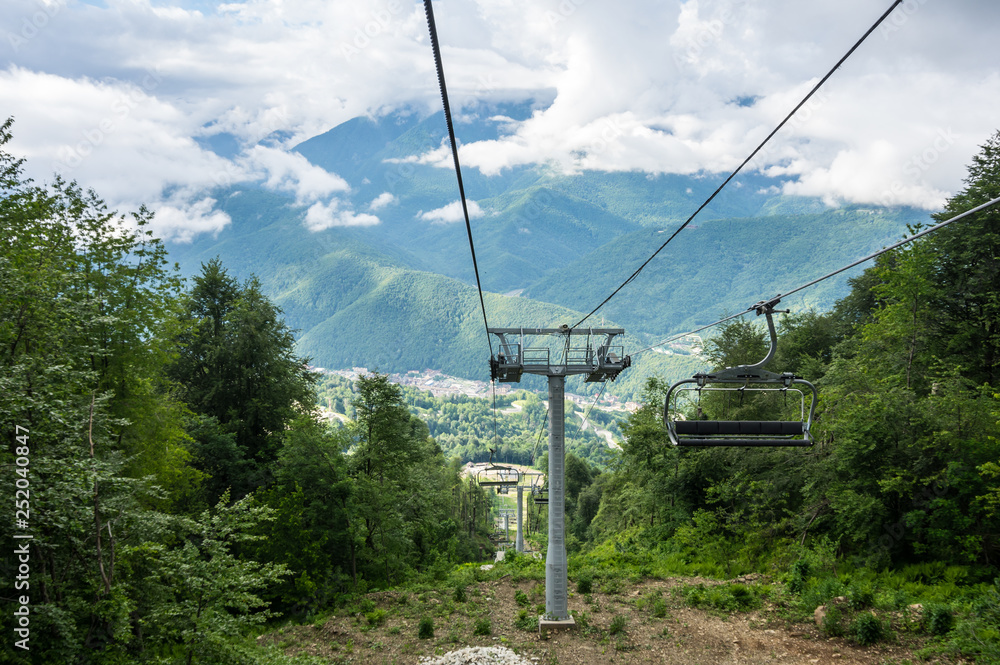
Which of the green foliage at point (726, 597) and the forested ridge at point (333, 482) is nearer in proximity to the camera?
the forested ridge at point (333, 482)

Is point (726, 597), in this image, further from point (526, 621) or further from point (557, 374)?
point (557, 374)

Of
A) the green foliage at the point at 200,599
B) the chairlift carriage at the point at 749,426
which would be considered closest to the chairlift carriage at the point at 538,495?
the green foliage at the point at 200,599

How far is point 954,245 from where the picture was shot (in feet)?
66.2

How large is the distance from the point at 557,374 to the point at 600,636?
681 cm

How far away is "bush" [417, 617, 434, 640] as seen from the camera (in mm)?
14523

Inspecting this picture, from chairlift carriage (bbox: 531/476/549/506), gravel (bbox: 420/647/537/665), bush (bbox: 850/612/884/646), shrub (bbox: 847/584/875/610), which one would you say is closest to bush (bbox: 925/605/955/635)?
bush (bbox: 850/612/884/646)

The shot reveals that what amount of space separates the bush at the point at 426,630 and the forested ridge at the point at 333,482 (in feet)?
0.90

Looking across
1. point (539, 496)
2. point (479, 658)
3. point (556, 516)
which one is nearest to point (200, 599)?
point (479, 658)

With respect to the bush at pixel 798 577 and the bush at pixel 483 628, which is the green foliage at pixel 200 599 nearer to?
the bush at pixel 483 628

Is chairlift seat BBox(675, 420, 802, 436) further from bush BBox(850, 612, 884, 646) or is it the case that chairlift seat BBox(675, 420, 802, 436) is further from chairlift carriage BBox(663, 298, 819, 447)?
bush BBox(850, 612, 884, 646)

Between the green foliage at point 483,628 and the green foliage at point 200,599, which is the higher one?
the green foliage at point 200,599

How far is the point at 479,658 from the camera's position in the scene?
12812mm

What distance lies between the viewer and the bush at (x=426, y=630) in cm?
1452

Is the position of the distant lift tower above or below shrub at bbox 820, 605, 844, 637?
above
